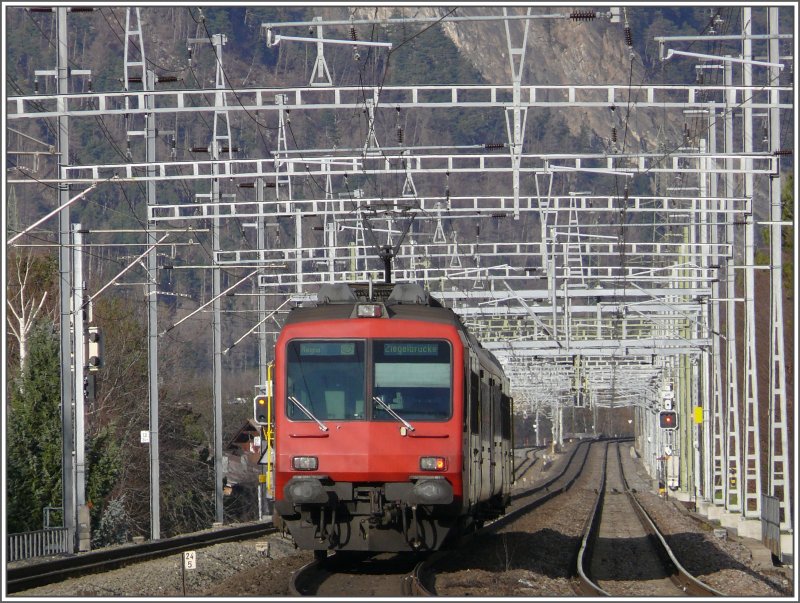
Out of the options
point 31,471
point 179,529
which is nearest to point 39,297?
point 179,529

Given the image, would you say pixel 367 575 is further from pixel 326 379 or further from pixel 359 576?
pixel 326 379

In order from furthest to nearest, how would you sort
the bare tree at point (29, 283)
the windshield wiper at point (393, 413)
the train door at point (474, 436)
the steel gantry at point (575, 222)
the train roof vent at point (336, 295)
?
1. the bare tree at point (29, 283)
2. the steel gantry at point (575, 222)
3. the train roof vent at point (336, 295)
4. the train door at point (474, 436)
5. the windshield wiper at point (393, 413)

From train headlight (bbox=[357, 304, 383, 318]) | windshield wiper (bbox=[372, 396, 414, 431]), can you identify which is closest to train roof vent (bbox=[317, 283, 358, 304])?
train headlight (bbox=[357, 304, 383, 318])

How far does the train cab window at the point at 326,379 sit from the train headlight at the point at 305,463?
17.4 inches

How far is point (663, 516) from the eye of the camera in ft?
127

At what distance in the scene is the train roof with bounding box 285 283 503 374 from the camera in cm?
1650

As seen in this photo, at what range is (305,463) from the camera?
15.9 m

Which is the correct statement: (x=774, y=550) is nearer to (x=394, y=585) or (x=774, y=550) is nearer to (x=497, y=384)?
(x=497, y=384)

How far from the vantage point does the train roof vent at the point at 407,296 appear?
17.1 meters

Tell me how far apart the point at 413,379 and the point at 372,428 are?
75 centimetres

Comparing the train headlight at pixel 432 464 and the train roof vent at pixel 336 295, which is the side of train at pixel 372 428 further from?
the train roof vent at pixel 336 295

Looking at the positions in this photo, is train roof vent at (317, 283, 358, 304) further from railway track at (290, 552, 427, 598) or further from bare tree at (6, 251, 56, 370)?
bare tree at (6, 251, 56, 370)

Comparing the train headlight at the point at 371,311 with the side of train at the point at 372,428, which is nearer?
the side of train at the point at 372,428

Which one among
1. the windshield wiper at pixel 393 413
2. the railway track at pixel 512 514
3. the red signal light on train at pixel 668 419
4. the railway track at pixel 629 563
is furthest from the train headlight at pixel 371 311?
the red signal light on train at pixel 668 419
